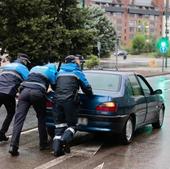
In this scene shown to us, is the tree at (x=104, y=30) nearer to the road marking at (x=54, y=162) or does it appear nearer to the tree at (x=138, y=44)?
the road marking at (x=54, y=162)

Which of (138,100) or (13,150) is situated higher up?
(138,100)

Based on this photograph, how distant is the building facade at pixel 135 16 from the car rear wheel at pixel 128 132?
141 meters

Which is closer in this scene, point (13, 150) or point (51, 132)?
point (13, 150)

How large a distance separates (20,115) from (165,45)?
1791 inches

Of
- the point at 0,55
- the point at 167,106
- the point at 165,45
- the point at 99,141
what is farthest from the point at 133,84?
the point at 165,45

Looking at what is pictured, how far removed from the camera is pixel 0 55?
64.5ft

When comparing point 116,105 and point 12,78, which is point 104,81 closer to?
point 116,105

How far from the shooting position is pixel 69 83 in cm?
857

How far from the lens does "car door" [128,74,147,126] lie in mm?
9901

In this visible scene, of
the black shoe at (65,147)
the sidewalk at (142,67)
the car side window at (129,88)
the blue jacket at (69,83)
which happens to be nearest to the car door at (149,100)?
the car side window at (129,88)

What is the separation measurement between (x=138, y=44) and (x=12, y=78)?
117003 millimetres

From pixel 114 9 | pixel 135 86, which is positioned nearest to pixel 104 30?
pixel 135 86

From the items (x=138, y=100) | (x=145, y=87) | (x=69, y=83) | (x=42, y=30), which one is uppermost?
(x=42, y=30)

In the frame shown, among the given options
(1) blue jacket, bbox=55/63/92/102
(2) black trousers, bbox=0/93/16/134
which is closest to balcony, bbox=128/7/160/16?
(2) black trousers, bbox=0/93/16/134
